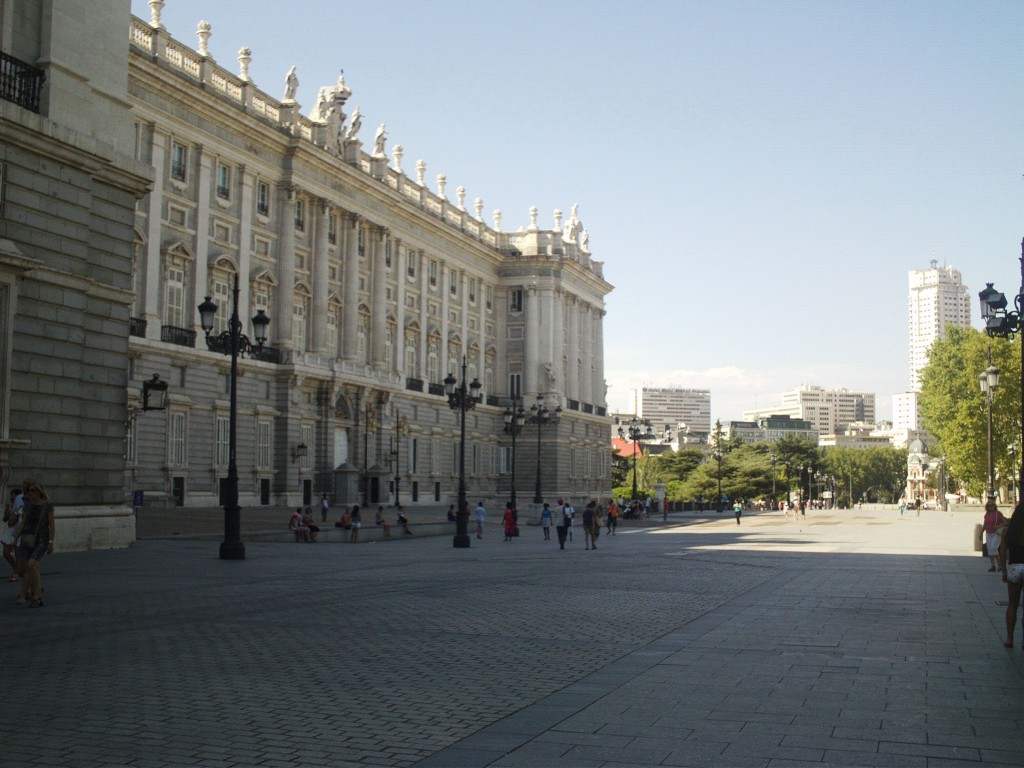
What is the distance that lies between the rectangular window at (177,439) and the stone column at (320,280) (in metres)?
12.3

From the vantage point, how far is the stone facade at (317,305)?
48.9 meters

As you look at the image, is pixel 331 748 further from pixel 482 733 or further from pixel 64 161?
pixel 64 161

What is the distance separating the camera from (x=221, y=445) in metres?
52.2

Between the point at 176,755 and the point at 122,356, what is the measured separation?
19153mm

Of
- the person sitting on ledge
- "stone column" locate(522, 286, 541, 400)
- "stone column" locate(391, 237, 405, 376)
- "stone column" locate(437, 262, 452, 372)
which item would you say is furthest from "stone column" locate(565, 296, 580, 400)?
the person sitting on ledge

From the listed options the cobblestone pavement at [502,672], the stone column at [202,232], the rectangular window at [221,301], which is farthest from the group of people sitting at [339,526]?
the rectangular window at [221,301]

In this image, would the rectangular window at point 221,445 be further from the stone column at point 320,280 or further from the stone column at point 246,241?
the stone column at point 320,280

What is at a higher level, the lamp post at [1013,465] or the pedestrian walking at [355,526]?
the lamp post at [1013,465]

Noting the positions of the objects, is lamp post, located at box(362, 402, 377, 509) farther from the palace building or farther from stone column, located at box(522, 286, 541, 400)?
stone column, located at box(522, 286, 541, 400)

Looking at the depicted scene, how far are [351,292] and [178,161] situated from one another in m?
16.3

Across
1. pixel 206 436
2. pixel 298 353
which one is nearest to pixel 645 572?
pixel 206 436

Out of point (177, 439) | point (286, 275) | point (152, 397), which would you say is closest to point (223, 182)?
point (286, 275)

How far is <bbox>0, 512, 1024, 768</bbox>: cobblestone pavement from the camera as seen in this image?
7.36 meters

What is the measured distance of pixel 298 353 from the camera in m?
58.8
